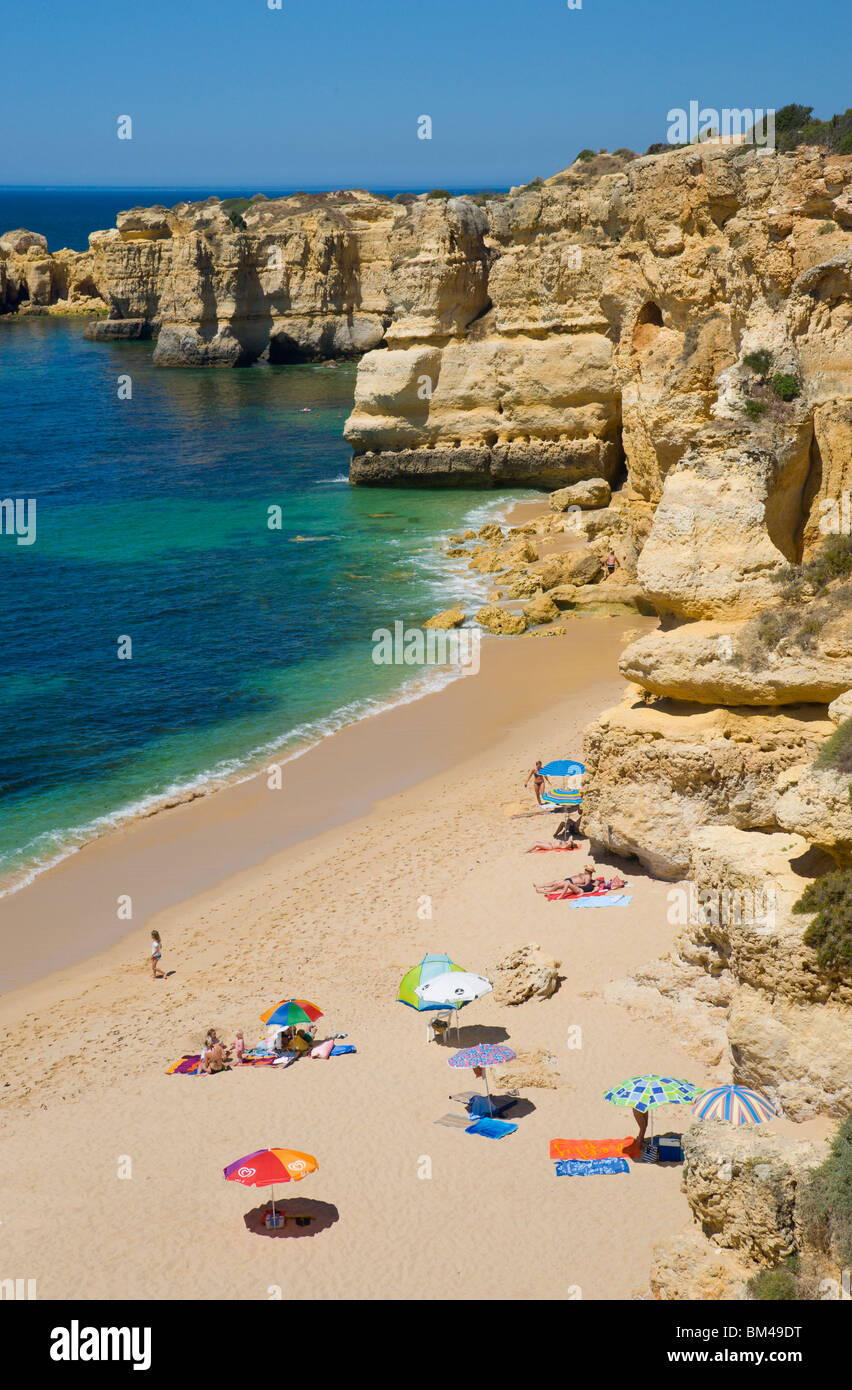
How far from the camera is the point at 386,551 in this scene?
3947cm

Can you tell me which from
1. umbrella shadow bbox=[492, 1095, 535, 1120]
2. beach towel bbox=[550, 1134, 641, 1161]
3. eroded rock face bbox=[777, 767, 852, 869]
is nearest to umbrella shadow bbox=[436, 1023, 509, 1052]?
umbrella shadow bbox=[492, 1095, 535, 1120]

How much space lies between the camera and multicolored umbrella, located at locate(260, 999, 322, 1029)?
47.9ft

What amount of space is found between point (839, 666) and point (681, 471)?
12.9ft

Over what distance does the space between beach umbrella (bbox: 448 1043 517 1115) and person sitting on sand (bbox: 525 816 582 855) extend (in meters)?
5.71

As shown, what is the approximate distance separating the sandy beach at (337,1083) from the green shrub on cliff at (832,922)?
219cm

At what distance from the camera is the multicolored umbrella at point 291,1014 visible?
14.6 m

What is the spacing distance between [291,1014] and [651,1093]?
15.5 ft

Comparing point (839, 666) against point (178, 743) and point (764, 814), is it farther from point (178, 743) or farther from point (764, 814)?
point (178, 743)

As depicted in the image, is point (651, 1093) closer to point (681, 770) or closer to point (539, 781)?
point (681, 770)

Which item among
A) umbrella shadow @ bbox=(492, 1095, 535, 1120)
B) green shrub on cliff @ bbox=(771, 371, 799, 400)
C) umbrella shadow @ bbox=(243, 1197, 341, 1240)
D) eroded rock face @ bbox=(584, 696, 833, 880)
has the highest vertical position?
green shrub on cliff @ bbox=(771, 371, 799, 400)

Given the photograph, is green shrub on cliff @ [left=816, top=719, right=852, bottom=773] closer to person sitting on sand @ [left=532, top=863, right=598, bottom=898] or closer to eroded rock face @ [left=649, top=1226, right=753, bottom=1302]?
eroded rock face @ [left=649, top=1226, right=753, bottom=1302]

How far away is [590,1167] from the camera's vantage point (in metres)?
11.6

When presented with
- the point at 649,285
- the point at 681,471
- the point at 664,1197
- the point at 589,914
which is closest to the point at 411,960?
the point at 589,914

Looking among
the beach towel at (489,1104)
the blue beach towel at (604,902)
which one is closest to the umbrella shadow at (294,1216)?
the beach towel at (489,1104)
